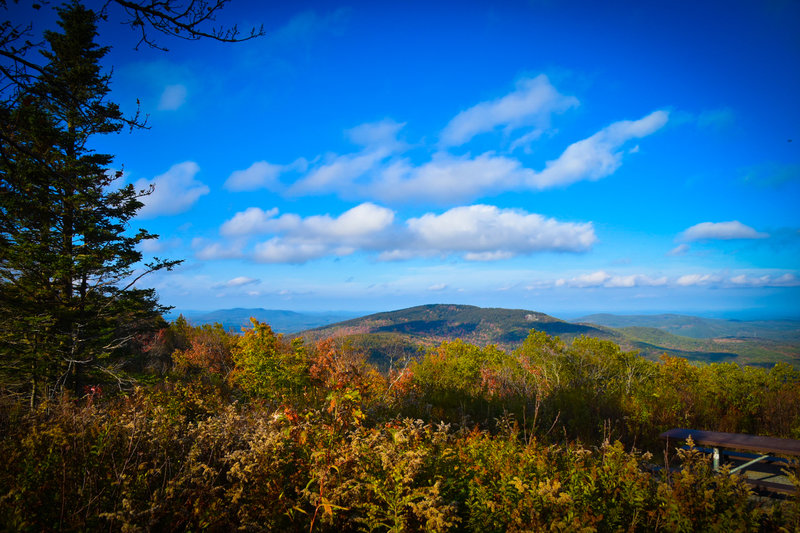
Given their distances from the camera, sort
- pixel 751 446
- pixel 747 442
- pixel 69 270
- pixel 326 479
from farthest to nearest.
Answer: pixel 69 270
pixel 747 442
pixel 751 446
pixel 326 479

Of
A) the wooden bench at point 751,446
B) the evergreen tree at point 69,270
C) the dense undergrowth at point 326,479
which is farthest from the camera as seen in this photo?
the evergreen tree at point 69,270

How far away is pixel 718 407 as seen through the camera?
32.7 ft

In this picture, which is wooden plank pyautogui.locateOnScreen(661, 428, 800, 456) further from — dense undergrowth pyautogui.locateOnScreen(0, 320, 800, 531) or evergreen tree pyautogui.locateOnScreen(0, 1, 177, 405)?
evergreen tree pyautogui.locateOnScreen(0, 1, 177, 405)

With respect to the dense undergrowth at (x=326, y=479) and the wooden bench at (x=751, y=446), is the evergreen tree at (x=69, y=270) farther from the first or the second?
the wooden bench at (x=751, y=446)

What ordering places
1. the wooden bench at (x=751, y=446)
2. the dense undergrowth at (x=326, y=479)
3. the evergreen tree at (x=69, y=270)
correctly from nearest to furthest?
the dense undergrowth at (x=326, y=479), the wooden bench at (x=751, y=446), the evergreen tree at (x=69, y=270)

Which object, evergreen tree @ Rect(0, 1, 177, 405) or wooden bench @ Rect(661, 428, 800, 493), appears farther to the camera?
evergreen tree @ Rect(0, 1, 177, 405)

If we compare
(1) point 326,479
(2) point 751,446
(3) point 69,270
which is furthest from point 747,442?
(3) point 69,270

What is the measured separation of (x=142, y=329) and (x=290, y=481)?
1326 cm

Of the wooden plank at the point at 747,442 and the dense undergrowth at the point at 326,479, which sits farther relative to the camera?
the wooden plank at the point at 747,442

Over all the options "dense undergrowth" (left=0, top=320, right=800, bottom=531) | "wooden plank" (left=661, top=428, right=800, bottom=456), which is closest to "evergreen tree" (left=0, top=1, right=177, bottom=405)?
"dense undergrowth" (left=0, top=320, right=800, bottom=531)

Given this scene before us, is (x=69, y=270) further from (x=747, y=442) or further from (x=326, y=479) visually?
(x=747, y=442)

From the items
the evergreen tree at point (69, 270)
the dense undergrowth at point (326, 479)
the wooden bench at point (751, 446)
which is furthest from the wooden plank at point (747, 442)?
the evergreen tree at point (69, 270)

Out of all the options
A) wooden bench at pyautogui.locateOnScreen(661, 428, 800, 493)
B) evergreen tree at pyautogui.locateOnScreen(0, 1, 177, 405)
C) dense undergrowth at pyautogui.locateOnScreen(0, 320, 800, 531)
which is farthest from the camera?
evergreen tree at pyautogui.locateOnScreen(0, 1, 177, 405)

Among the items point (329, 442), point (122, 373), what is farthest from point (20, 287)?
point (329, 442)
